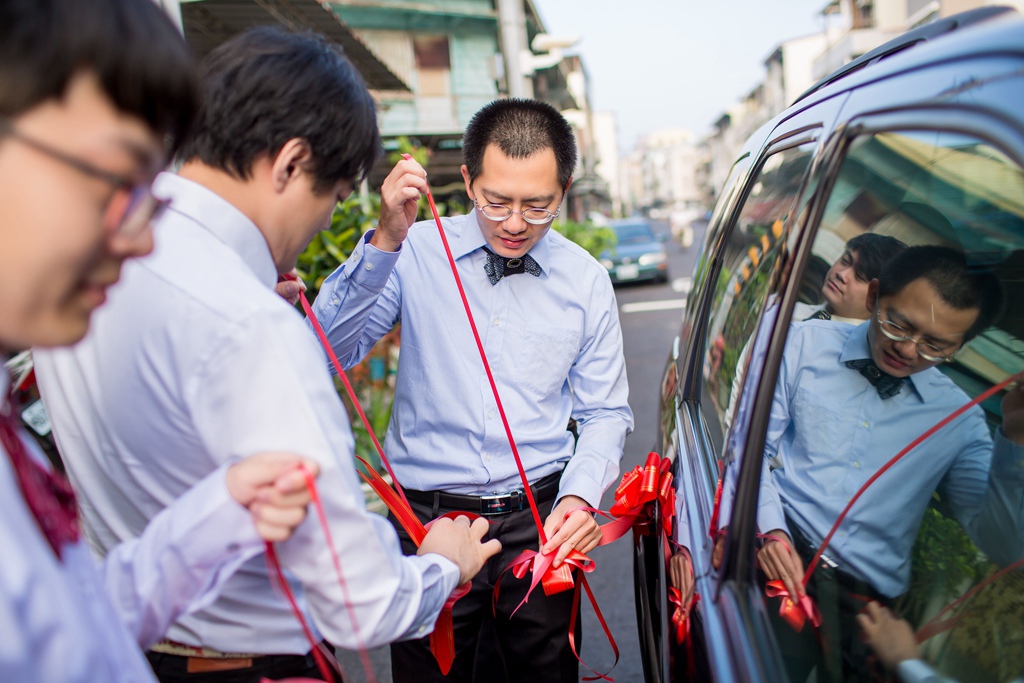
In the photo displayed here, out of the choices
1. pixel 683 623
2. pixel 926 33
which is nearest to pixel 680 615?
pixel 683 623

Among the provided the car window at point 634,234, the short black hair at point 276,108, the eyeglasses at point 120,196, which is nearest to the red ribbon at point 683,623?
the short black hair at point 276,108

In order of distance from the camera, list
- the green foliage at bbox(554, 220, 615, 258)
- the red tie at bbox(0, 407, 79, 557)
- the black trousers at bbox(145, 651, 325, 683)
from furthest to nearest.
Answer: the green foliage at bbox(554, 220, 615, 258)
the black trousers at bbox(145, 651, 325, 683)
the red tie at bbox(0, 407, 79, 557)

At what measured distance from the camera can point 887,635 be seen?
1.48m

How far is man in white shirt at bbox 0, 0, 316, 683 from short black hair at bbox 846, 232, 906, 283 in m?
1.56

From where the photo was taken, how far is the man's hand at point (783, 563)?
55.4 inches

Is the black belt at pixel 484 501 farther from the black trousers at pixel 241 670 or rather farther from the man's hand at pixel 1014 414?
the man's hand at pixel 1014 414

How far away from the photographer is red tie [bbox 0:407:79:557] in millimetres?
797

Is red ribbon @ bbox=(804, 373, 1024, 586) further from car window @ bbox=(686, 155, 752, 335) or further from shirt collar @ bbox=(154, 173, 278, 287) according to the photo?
shirt collar @ bbox=(154, 173, 278, 287)

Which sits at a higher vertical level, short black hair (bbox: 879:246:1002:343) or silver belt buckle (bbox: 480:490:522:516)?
short black hair (bbox: 879:246:1002:343)

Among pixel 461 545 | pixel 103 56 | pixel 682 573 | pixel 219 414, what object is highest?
pixel 103 56

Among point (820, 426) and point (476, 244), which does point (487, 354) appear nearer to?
point (476, 244)

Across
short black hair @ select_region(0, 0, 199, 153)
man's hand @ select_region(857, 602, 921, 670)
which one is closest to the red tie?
short black hair @ select_region(0, 0, 199, 153)

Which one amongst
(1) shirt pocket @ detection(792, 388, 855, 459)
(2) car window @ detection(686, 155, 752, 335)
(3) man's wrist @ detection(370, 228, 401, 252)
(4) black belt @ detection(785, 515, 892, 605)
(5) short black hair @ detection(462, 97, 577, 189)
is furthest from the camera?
(2) car window @ detection(686, 155, 752, 335)

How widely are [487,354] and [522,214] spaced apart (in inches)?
15.0
